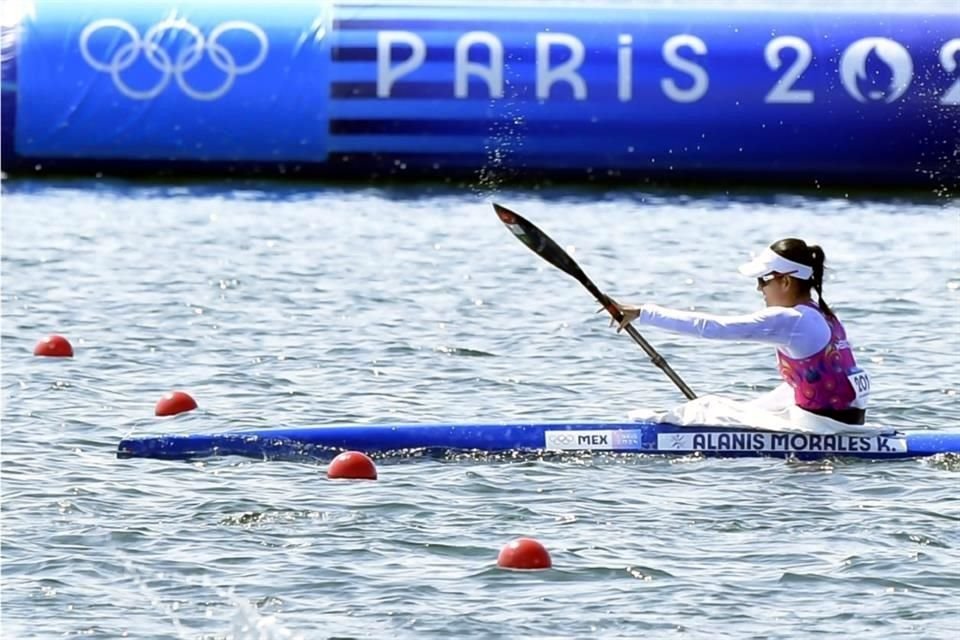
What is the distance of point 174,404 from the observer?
458 inches

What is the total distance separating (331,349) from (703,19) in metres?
8.67

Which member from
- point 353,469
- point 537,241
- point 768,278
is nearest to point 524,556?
point 353,469

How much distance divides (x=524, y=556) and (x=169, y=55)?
13.9 m

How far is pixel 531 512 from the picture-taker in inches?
365

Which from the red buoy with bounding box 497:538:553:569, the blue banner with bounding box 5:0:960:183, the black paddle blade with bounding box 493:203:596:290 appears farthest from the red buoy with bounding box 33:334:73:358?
the blue banner with bounding box 5:0:960:183

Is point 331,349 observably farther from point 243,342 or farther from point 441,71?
point 441,71

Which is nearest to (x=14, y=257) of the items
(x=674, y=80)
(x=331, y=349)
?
(x=331, y=349)

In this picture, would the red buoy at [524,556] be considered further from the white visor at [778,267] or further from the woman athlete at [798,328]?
the white visor at [778,267]

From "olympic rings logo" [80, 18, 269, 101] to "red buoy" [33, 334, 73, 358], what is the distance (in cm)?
830

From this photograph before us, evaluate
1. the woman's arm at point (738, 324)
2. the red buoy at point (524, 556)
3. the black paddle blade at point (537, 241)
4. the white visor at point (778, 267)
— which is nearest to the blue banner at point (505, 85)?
the black paddle blade at point (537, 241)

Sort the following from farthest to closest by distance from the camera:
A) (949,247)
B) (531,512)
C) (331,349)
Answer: (949,247) → (331,349) → (531,512)

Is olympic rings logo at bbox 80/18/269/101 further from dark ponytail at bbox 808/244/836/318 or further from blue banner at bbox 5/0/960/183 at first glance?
dark ponytail at bbox 808/244/836/318

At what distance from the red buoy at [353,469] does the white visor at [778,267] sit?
2.01 m

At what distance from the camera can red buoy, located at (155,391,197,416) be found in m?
11.6
